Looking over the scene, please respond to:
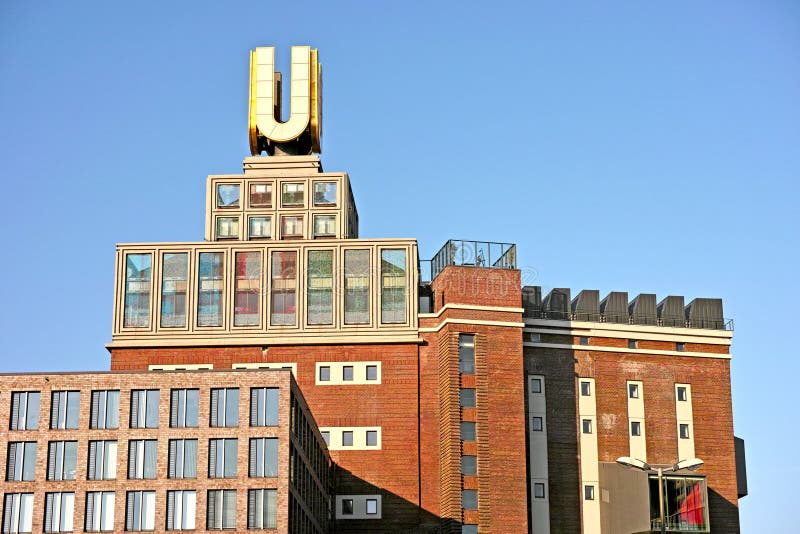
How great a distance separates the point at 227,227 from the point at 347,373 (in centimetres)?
1799

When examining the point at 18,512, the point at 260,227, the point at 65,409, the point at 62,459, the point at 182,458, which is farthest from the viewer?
the point at 260,227

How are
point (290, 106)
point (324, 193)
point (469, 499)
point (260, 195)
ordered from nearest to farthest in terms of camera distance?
point (469, 499), point (324, 193), point (260, 195), point (290, 106)

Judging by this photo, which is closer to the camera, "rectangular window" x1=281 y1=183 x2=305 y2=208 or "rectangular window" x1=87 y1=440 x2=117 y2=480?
"rectangular window" x1=87 y1=440 x2=117 y2=480

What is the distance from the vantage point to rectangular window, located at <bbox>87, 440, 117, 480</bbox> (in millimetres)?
86812

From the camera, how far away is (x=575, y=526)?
112875 millimetres

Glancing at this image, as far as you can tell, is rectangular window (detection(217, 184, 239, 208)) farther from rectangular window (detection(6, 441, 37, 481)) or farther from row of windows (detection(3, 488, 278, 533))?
row of windows (detection(3, 488, 278, 533))

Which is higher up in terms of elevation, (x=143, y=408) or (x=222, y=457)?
(x=143, y=408)

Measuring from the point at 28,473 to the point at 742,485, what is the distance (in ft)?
206

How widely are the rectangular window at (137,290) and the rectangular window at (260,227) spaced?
9157 millimetres

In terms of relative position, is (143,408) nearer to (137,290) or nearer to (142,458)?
(142,458)

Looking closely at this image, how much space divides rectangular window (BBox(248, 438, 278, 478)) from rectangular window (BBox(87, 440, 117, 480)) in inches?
334

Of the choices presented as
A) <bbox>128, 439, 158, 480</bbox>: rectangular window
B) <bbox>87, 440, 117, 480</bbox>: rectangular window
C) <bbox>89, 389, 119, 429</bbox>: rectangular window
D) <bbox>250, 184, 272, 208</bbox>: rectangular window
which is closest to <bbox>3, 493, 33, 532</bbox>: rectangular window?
<bbox>87, 440, 117, 480</bbox>: rectangular window

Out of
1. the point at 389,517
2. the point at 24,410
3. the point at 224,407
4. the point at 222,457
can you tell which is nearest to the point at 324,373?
the point at 389,517

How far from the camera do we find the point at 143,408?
290 ft
